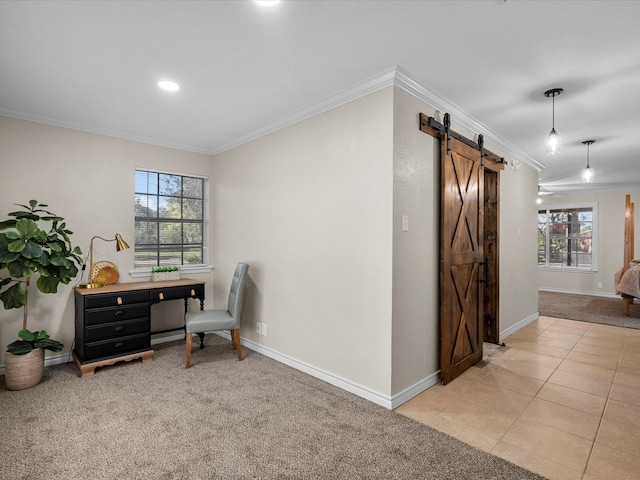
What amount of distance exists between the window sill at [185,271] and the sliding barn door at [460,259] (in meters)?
3.08

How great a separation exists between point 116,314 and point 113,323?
9 centimetres

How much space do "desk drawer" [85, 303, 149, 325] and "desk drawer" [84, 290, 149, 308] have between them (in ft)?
0.15

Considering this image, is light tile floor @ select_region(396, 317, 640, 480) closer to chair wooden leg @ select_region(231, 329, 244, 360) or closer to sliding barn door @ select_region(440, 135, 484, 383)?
sliding barn door @ select_region(440, 135, 484, 383)

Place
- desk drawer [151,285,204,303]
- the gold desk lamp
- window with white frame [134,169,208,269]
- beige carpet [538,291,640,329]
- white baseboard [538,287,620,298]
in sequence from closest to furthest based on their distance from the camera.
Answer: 1. the gold desk lamp
2. desk drawer [151,285,204,303]
3. window with white frame [134,169,208,269]
4. beige carpet [538,291,640,329]
5. white baseboard [538,287,620,298]

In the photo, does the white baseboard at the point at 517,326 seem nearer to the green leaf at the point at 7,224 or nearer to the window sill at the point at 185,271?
the window sill at the point at 185,271

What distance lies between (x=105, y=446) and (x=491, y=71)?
3610mm

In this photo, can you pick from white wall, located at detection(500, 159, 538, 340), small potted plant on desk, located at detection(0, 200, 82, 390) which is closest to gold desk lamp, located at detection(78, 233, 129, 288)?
small potted plant on desk, located at detection(0, 200, 82, 390)

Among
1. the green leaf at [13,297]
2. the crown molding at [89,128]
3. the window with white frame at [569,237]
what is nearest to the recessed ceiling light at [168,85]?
the crown molding at [89,128]

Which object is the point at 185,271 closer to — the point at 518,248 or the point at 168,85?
the point at 168,85

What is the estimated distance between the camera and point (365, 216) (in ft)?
9.12

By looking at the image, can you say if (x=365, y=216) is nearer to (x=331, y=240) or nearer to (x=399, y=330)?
(x=331, y=240)

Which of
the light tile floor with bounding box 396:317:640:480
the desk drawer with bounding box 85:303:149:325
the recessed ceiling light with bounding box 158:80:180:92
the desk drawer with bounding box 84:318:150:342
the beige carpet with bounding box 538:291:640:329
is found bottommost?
the light tile floor with bounding box 396:317:640:480

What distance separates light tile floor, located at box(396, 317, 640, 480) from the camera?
6.71ft

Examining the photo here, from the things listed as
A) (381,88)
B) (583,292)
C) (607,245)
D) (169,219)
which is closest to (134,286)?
(169,219)
